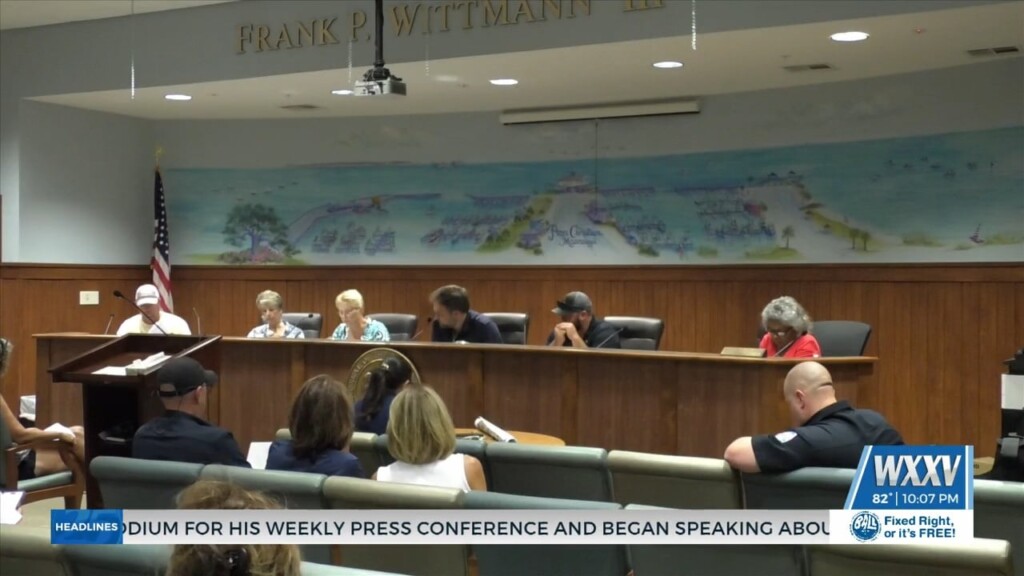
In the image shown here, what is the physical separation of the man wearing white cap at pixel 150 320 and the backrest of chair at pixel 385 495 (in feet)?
16.0

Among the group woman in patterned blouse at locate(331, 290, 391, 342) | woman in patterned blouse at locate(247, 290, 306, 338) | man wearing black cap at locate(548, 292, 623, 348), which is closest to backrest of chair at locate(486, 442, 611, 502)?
man wearing black cap at locate(548, 292, 623, 348)

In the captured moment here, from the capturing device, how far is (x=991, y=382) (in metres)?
7.82

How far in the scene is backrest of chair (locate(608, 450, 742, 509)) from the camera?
12.1 ft

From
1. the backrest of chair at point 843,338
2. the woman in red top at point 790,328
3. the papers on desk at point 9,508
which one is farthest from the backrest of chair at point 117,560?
the backrest of chair at point 843,338

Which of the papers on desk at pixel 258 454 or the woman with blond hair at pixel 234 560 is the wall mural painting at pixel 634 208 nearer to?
the papers on desk at pixel 258 454

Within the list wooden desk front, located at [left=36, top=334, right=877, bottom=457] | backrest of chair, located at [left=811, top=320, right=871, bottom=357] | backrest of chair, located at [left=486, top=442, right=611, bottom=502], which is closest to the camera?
backrest of chair, located at [left=486, top=442, right=611, bottom=502]

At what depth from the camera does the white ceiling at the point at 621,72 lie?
22.2 feet

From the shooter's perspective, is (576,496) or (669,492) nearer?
(669,492)

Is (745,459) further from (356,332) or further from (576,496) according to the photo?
(356,332)

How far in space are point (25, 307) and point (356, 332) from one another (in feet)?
12.4

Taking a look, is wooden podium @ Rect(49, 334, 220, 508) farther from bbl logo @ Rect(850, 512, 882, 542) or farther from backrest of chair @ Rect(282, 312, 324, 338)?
bbl logo @ Rect(850, 512, 882, 542)

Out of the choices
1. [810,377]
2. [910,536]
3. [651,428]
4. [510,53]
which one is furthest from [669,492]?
[510,53]

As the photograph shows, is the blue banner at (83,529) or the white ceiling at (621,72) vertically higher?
the white ceiling at (621,72)

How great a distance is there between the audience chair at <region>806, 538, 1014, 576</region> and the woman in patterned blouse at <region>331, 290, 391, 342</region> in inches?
207
